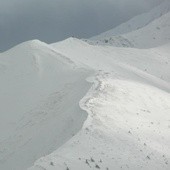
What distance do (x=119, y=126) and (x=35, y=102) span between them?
9.02 meters

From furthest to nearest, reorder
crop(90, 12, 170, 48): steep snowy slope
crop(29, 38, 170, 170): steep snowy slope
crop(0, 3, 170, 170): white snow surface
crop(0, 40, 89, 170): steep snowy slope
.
Result: 1. crop(90, 12, 170, 48): steep snowy slope
2. crop(0, 40, 89, 170): steep snowy slope
3. crop(0, 3, 170, 170): white snow surface
4. crop(29, 38, 170, 170): steep snowy slope

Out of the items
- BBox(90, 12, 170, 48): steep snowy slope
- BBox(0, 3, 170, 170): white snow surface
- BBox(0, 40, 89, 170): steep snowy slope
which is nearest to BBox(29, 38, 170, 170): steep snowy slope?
BBox(0, 3, 170, 170): white snow surface

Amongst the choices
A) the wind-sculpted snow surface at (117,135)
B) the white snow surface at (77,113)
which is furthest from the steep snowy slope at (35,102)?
the wind-sculpted snow surface at (117,135)

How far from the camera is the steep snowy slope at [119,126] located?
21562 mm

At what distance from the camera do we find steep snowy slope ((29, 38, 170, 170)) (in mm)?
21562

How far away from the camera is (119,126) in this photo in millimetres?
26375

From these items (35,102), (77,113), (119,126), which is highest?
(77,113)

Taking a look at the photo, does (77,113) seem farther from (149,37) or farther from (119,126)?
(149,37)

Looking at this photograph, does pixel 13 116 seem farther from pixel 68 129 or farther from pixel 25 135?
pixel 68 129

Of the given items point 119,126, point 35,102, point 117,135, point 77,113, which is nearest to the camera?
point 117,135

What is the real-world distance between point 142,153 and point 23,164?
5434 mm

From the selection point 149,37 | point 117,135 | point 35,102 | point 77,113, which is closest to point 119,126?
point 117,135

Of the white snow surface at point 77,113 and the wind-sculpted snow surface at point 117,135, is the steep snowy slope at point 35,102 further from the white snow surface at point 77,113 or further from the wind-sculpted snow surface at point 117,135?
the wind-sculpted snow surface at point 117,135

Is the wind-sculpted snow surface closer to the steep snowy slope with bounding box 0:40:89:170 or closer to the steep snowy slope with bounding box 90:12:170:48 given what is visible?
the steep snowy slope with bounding box 0:40:89:170
